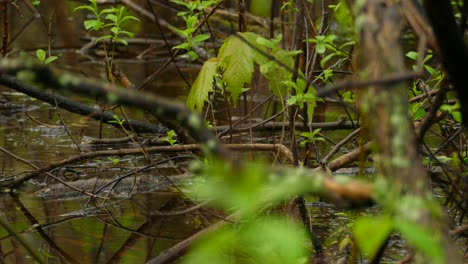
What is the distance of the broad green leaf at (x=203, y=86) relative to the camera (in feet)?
12.8

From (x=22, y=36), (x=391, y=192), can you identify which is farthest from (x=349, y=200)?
(x=22, y=36)

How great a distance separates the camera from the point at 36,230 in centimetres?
404

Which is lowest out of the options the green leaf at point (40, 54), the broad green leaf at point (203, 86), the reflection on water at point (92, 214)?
the reflection on water at point (92, 214)

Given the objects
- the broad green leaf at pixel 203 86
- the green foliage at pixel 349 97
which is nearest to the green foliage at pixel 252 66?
the broad green leaf at pixel 203 86

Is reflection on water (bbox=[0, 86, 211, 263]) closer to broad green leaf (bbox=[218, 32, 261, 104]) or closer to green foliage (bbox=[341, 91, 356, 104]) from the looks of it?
broad green leaf (bbox=[218, 32, 261, 104])

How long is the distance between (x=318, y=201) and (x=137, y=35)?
219 inches

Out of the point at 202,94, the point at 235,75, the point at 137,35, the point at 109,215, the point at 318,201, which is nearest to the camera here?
the point at 235,75

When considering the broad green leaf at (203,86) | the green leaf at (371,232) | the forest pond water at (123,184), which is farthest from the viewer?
the broad green leaf at (203,86)

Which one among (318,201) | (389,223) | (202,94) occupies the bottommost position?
(318,201)

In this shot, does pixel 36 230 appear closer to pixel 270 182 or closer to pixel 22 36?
pixel 270 182

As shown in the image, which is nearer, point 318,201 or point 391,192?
point 391,192

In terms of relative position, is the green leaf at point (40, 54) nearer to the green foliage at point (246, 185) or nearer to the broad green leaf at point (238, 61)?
the broad green leaf at point (238, 61)

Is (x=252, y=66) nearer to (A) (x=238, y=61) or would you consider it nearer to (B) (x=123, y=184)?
(A) (x=238, y=61)

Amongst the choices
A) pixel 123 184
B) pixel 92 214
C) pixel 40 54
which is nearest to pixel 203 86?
pixel 40 54
